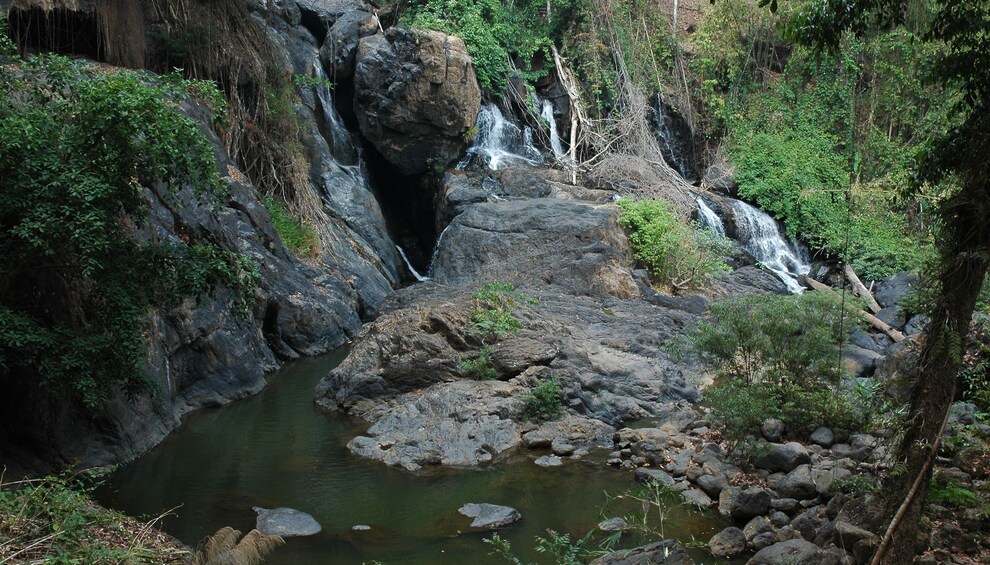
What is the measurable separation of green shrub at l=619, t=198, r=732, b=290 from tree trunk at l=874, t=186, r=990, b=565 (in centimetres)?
1262

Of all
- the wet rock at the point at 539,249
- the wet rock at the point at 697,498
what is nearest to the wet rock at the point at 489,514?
the wet rock at the point at 697,498

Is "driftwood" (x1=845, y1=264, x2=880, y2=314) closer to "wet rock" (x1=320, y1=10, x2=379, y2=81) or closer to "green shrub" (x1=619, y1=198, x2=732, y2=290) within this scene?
"green shrub" (x1=619, y1=198, x2=732, y2=290)

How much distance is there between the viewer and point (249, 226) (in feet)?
51.5

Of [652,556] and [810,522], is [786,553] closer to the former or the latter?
[810,522]

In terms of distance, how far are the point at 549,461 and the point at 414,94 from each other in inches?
542

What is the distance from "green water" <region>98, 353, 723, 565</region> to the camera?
7.99 m

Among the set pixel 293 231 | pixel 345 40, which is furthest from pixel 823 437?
pixel 345 40

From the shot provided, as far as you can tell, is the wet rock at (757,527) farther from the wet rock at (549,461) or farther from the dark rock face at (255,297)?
the dark rock face at (255,297)

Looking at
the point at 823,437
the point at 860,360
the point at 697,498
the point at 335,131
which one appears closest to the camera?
the point at 697,498

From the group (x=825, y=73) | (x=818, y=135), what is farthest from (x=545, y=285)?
(x=825, y=73)

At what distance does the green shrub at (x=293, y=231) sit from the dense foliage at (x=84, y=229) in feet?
28.0

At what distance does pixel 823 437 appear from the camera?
31.1 feet

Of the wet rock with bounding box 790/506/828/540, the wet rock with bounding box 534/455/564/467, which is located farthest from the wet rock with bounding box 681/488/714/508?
the wet rock with bounding box 534/455/564/467

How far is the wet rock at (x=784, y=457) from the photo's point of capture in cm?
898
